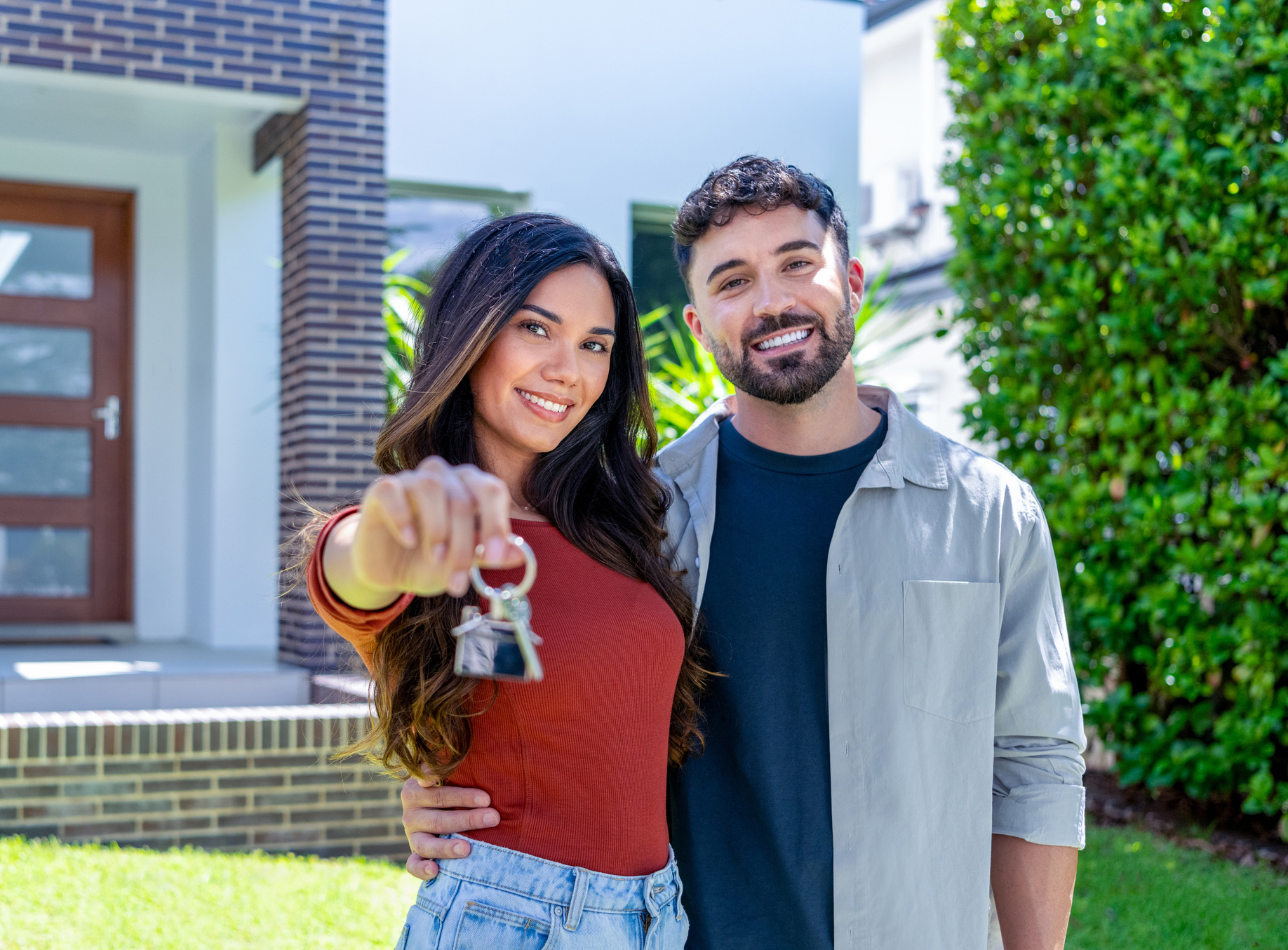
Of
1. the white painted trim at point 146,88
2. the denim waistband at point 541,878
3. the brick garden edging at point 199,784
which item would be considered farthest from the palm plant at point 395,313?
the denim waistband at point 541,878

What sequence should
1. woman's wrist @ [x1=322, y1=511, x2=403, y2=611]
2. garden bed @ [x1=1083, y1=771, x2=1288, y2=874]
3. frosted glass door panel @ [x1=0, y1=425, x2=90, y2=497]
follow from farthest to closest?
1. frosted glass door panel @ [x1=0, y1=425, x2=90, y2=497]
2. garden bed @ [x1=1083, y1=771, x2=1288, y2=874]
3. woman's wrist @ [x1=322, y1=511, x2=403, y2=611]

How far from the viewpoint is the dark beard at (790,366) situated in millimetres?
2320

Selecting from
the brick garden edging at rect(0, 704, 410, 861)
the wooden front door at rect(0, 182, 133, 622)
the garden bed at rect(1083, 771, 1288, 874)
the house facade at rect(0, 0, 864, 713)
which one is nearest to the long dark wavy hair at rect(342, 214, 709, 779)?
the brick garden edging at rect(0, 704, 410, 861)

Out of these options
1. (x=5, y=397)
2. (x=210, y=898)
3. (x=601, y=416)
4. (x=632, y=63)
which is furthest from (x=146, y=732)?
(x=632, y=63)

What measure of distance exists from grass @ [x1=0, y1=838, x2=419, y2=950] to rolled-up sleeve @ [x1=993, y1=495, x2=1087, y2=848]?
219 cm

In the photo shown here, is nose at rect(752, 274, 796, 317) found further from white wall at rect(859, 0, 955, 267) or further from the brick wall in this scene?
white wall at rect(859, 0, 955, 267)

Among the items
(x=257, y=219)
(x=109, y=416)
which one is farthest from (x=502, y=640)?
(x=109, y=416)

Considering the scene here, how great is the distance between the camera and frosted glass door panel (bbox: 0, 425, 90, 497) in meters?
7.51

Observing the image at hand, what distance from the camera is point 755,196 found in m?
2.37

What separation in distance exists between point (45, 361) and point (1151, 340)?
612cm

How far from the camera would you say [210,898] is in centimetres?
411

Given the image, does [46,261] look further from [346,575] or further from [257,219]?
[346,575]

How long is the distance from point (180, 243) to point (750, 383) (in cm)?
643

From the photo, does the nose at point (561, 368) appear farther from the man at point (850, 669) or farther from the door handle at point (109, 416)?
the door handle at point (109, 416)
